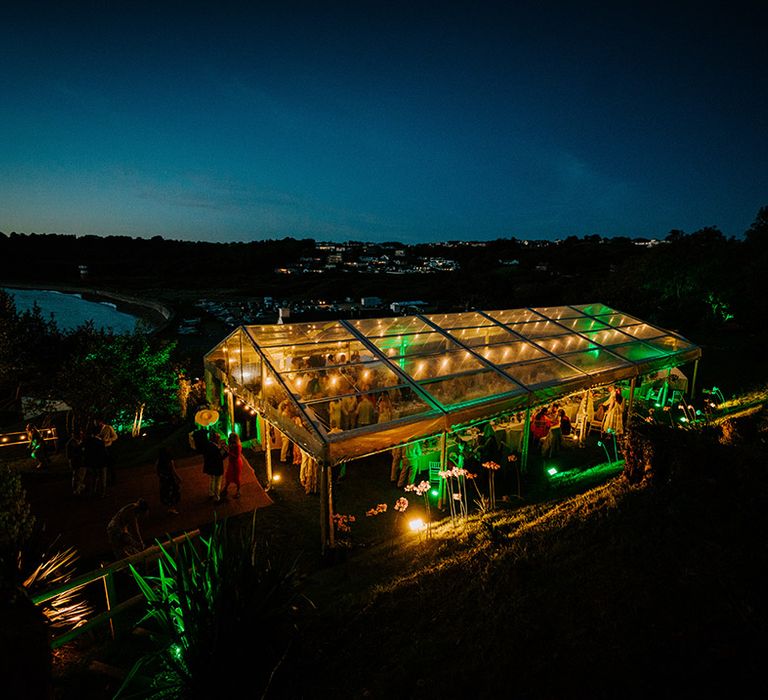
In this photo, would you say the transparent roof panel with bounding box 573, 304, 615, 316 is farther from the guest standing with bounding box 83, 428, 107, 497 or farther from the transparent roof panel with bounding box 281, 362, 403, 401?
the guest standing with bounding box 83, 428, 107, 497

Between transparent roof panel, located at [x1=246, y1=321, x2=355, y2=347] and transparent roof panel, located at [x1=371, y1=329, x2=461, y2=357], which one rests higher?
transparent roof panel, located at [x1=246, y1=321, x2=355, y2=347]

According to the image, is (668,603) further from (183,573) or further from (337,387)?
(337,387)

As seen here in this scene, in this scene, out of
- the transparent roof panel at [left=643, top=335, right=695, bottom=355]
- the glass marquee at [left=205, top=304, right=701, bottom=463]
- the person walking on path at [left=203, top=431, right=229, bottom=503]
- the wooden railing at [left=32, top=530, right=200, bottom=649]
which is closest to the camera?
the wooden railing at [left=32, top=530, right=200, bottom=649]

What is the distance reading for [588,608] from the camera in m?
3.69

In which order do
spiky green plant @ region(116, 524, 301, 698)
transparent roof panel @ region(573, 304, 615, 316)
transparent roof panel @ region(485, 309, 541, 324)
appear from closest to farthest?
spiky green plant @ region(116, 524, 301, 698), transparent roof panel @ region(485, 309, 541, 324), transparent roof panel @ region(573, 304, 615, 316)

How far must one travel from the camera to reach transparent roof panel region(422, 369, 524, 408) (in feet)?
27.9

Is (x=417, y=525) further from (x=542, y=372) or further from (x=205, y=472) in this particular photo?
(x=542, y=372)

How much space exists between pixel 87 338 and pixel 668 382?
19.2m

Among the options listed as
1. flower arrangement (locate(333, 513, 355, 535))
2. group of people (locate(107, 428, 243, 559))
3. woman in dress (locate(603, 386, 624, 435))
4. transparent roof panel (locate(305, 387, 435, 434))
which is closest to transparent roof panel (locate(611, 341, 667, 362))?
woman in dress (locate(603, 386, 624, 435))

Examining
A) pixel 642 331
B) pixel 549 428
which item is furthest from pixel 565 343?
pixel 642 331

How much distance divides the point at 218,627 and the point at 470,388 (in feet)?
21.7

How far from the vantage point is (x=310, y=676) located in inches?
146

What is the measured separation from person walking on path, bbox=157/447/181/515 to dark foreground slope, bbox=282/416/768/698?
361 centimetres

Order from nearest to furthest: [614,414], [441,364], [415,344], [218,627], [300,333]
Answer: [218,627]
[441,364]
[300,333]
[614,414]
[415,344]
